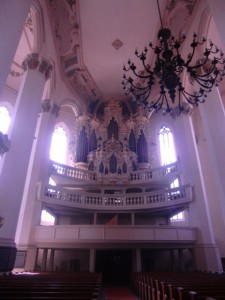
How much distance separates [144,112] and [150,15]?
6.22 meters

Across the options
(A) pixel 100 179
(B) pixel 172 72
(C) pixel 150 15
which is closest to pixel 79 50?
(C) pixel 150 15

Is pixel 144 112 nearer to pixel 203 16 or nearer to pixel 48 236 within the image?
pixel 203 16

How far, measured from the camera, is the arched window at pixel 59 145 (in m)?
14.5

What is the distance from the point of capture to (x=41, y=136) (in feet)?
37.5

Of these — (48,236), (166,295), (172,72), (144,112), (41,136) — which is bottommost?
(166,295)

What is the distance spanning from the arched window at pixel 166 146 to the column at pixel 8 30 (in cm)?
1136

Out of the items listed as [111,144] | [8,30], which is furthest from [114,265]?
[8,30]

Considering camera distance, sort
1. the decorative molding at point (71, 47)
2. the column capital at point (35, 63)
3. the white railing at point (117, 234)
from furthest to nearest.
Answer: the decorative molding at point (71, 47), the white railing at point (117, 234), the column capital at point (35, 63)

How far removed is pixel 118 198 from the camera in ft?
40.2

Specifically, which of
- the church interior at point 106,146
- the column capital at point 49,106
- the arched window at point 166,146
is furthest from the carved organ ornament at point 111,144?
the column capital at point 49,106

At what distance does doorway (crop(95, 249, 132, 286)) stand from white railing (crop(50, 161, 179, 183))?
13.5 ft

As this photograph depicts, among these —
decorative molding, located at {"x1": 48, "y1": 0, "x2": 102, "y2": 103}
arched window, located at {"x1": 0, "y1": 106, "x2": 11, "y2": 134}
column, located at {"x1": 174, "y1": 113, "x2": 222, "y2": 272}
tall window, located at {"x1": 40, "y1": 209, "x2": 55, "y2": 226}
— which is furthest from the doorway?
decorative molding, located at {"x1": 48, "y1": 0, "x2": 102, "y2": 103}

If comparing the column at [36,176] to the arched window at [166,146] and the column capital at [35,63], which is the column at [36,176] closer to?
the column capital at [35,63]

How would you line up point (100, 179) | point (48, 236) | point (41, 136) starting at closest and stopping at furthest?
1. point (48, 236)
2. point (41, 136)
3. point (100, 179)
